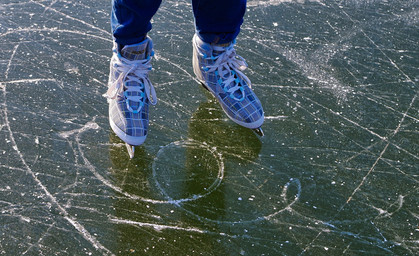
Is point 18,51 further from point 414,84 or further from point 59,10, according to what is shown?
point 414,84

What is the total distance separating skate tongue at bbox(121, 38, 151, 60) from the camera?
1.84 meters

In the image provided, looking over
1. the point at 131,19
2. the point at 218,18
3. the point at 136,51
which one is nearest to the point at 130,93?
the point at 136,51

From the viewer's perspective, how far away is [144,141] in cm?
190

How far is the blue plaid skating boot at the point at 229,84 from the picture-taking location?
1.96 meters

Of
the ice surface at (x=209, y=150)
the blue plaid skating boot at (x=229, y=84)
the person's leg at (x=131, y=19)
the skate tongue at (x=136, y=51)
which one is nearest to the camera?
the ice surface at (x=209, y=150)

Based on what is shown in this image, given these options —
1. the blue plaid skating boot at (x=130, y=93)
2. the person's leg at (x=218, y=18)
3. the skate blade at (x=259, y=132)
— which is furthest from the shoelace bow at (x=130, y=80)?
the skate blade at (x=259, y=132)

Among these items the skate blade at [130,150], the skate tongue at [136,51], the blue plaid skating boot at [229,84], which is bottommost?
the skate blade at [130,150]

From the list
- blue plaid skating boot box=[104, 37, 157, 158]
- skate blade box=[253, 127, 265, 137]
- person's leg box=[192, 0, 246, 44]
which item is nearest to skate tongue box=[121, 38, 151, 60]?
blue plaid skating boot box=[104, 37, 157, 158]

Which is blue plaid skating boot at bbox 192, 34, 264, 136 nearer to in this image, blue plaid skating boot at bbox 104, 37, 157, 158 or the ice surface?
the ice surface

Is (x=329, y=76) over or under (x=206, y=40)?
under

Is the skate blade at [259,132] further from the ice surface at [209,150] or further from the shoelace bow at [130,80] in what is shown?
the shoelace bow at [130,80]

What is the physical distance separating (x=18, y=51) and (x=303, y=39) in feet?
4.22

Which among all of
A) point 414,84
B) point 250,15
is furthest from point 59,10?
point 414,84

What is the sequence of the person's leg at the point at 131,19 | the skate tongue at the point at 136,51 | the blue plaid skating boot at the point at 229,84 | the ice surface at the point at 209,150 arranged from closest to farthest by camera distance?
the ice surface at the point at 209,150, the person's leg at the point at 131,19, the skate tongue at the point at 136,51, the blue plaid skating boot at the point at 229,84
